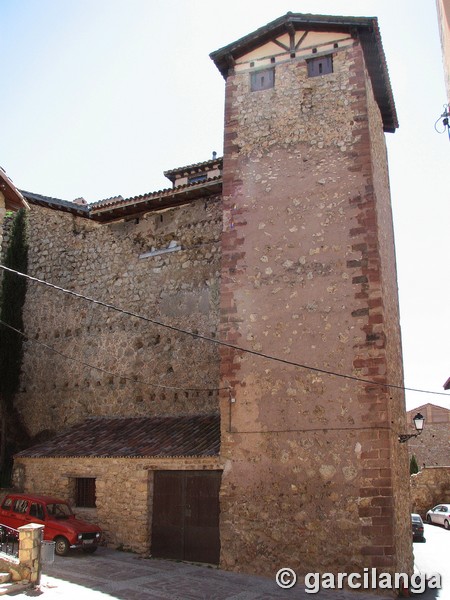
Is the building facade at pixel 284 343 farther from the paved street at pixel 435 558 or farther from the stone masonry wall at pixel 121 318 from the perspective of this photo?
the paved street at pixel 435 558

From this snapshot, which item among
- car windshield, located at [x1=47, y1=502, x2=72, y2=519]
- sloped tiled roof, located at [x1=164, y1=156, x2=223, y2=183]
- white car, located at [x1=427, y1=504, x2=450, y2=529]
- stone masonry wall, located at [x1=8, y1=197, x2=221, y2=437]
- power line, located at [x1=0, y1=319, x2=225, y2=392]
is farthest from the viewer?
white car, located at [x1=427, y1=504, x2=450, y2=529]

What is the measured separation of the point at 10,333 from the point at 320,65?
12.4 metres

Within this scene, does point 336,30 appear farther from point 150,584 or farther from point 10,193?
point 150,584

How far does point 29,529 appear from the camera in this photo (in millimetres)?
9570

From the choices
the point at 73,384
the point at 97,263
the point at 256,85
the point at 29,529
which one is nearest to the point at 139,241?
the point at 97,263

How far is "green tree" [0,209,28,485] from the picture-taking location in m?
18.4

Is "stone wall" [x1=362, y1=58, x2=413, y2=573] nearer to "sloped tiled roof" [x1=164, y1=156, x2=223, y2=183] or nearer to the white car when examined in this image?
"sloped tiled roof" [x1=164, y1=156, x2=223, y2=183]

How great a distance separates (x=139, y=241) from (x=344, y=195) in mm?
7583

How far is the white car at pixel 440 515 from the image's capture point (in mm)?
23734

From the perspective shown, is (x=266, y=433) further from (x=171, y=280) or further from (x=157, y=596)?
(x=171, y=280)

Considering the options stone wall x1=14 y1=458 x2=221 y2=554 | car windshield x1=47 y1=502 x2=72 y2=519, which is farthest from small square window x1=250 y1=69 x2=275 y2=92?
car windshield x1=47 y1=502 x2=72 y2=519

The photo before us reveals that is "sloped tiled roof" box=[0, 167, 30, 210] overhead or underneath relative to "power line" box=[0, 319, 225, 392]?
overhead

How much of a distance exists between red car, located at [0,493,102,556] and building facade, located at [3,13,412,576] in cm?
70

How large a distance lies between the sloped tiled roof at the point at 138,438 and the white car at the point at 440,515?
1441 cm
